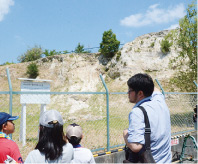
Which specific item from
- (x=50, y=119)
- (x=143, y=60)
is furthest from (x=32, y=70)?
(x=50, y=119)

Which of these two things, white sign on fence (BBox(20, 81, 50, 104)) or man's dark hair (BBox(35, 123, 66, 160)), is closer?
man's dark hair (BBox(35, 123, 66, 160))

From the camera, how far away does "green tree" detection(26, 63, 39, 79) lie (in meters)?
27.4

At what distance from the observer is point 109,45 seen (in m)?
25.0

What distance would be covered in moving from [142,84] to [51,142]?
974 mm

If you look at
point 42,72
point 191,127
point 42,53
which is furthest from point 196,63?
point 42,53

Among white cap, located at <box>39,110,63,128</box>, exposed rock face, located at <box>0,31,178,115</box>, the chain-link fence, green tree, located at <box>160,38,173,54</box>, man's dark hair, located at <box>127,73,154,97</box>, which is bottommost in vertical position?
the chain-link fence

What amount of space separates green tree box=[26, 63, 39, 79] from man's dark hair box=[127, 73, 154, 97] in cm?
2678

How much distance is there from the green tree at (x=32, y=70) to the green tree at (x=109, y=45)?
28.7ft

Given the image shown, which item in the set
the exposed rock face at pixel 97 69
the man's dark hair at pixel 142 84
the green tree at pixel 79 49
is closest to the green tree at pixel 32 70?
the exposed rock face at pixel 97 69

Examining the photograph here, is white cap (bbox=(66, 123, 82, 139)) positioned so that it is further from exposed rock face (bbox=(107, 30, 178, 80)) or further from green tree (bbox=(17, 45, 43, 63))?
green tree (bbox=(17, 45, 43, 63))

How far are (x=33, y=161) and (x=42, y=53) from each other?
43.6m

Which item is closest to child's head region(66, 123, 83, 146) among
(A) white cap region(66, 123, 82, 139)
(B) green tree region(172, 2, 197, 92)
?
(A) white cap region(66, 123, 82, 139)

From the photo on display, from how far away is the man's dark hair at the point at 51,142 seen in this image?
Answer: 187cm

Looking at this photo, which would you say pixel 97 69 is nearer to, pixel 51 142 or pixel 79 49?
pixel 79 49
